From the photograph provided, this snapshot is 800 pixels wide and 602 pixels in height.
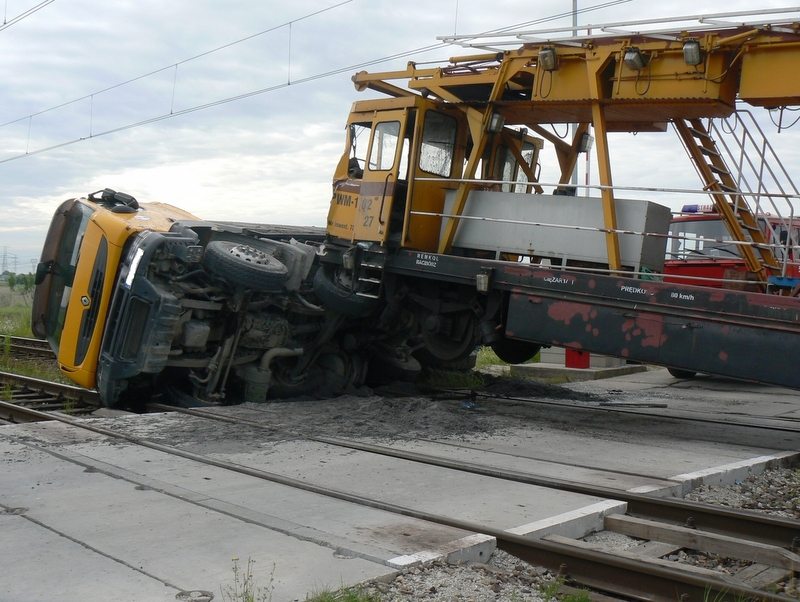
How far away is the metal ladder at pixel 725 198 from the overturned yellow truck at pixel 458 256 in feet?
0.08

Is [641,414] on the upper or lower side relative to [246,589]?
upper

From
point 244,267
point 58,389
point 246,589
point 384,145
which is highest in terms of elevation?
point 384,145

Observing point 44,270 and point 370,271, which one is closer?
point 44,270

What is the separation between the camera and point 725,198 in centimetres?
879

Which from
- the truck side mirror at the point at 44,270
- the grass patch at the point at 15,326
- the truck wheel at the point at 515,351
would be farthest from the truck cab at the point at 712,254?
the grass patch at the point at 15,326

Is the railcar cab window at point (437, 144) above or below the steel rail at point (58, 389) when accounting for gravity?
above

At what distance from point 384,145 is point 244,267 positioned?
2.41m

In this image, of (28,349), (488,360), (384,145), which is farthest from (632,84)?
(28,349)

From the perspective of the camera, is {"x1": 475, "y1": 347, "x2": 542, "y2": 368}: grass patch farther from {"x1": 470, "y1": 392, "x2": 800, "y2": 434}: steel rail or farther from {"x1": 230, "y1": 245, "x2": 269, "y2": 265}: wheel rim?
{"x1": 230, "y1": 245, "x2": 269, "y2": 265}: wheel rim

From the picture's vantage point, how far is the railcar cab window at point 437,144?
9.80m

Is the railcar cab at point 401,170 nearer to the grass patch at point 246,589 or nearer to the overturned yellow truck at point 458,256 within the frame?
the overturned yellow truck at point 458,256

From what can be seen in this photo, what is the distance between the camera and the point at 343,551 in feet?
13.3

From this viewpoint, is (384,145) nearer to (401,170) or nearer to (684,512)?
(401,170)

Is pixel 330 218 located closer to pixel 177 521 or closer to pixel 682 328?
pixel 682 328
